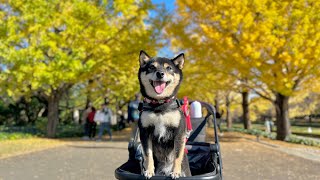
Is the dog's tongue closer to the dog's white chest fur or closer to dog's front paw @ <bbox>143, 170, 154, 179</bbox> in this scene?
the dog's white chest fur

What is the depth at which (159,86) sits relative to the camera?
3.16 metres

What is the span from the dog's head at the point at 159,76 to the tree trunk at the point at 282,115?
45.3 ft

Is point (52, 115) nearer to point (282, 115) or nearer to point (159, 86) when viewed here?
point (282, 115)

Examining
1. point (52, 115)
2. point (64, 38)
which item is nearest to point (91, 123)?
point (52, 115)

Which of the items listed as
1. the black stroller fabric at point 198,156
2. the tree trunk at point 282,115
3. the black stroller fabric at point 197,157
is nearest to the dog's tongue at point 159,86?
the black stroller fabric at point 197,157

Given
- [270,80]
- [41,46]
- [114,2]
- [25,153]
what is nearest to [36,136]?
[41,46]

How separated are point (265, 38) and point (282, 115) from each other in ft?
16.9

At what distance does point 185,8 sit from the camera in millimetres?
15484

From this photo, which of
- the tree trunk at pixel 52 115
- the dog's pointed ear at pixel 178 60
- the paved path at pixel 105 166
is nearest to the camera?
the dog's pointed ear at pixel 178 60

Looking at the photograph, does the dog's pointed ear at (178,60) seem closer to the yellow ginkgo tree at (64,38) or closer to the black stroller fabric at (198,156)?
the black stroller fabric at (198,156)

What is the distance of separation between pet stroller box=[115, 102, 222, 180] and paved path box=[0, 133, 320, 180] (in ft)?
9.49

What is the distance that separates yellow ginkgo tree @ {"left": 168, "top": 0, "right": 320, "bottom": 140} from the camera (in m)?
12.4

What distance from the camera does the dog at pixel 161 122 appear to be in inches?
124

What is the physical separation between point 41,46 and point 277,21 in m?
9.22
